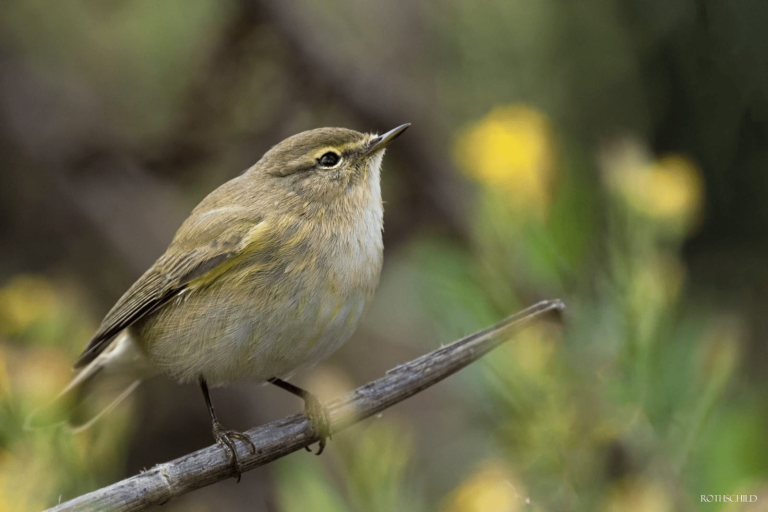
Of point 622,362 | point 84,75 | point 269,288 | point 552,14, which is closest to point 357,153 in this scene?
point 269,288

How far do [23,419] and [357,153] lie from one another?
1268 millimetres

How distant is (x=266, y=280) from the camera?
Answer: 1.98 m

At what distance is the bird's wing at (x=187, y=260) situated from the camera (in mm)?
2113

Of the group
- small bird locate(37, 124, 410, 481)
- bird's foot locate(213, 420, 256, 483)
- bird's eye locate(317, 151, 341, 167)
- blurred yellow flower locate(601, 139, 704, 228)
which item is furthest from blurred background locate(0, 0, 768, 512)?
bird's eye locate(317, 151, 341, 167)

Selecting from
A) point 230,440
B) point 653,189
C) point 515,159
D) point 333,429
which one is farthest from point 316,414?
point 653,189

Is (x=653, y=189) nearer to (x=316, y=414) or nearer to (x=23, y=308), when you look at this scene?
(x=316, y=414)

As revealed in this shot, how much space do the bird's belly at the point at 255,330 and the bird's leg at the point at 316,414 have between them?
11cm

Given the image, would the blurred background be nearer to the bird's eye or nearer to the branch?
the branch

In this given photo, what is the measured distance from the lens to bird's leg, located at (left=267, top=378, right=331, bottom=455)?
1844 mm

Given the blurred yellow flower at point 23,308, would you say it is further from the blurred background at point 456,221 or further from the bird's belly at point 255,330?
the bird's belly at point 255,330

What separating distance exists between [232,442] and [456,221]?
1.32 meters

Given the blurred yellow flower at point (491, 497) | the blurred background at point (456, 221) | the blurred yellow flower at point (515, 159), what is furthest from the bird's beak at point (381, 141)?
the blurred yellow flower at point (491, 497)

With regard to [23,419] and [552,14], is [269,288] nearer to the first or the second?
[23,419]

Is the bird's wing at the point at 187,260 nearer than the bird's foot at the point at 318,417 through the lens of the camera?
No
